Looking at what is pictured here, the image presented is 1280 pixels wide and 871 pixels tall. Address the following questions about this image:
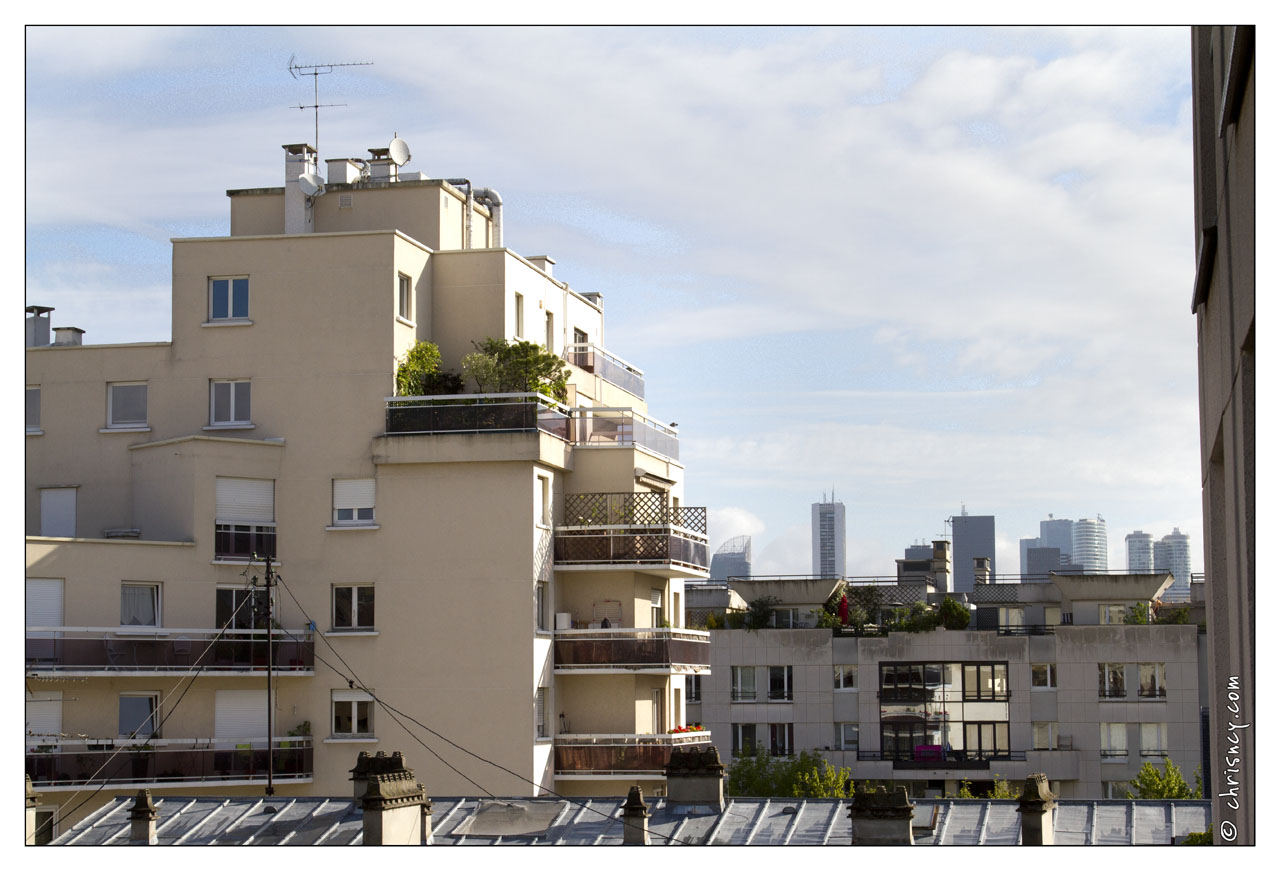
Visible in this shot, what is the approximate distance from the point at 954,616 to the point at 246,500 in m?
41.5

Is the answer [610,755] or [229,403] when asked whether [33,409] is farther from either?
[610,755]

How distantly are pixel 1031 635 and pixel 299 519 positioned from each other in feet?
135

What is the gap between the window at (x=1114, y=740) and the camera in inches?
2906

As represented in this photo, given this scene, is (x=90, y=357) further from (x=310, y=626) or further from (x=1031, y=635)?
(x=1031, y=635)

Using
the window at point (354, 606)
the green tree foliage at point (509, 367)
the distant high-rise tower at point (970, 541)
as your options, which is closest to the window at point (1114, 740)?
the green tree foliage at point (509, 367)

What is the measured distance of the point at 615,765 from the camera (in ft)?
141

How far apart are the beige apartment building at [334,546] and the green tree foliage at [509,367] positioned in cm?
113

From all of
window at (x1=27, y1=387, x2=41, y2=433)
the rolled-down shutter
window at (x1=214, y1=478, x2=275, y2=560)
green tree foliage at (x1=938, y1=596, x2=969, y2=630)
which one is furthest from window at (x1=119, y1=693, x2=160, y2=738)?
green tree foliage at (x1=938, y1=596, x2=969, y2=630)

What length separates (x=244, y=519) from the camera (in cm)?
4303

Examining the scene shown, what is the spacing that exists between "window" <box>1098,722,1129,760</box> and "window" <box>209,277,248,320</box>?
4370 centimetres

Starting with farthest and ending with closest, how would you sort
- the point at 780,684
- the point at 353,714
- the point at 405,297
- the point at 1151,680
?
the point at 780,684, the point at 1151,680, the point at 405,297, the point at 353,714

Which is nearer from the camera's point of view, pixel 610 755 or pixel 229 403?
pixel 610 755

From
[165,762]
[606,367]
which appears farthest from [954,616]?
[165,762]

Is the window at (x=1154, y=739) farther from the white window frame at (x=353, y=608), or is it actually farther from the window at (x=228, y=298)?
the window at (x=228, y=298)
